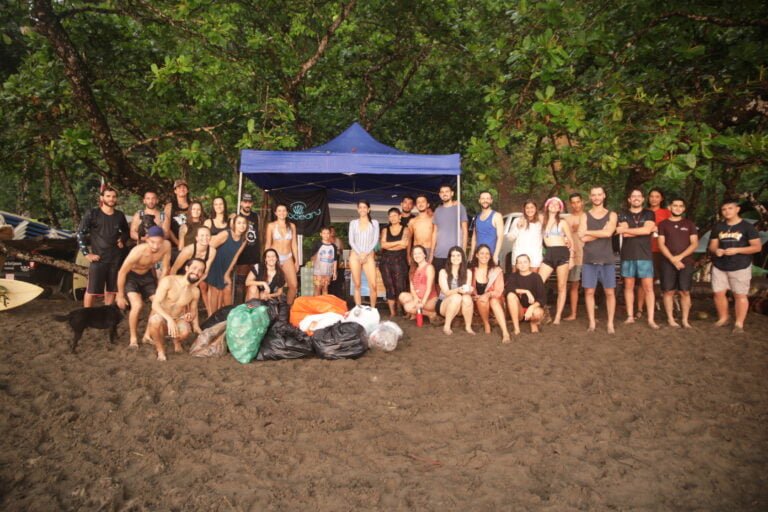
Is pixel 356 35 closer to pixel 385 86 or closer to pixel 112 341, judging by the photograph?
pixel 385 86

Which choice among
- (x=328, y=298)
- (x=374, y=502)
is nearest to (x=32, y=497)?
(x=374, y=502)

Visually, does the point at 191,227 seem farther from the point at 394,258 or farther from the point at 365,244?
the point at 394,258

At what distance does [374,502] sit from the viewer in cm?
270

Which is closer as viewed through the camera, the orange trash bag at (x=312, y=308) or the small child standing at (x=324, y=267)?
the orange trash bag at (x=312, y=308)

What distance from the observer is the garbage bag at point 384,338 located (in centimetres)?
548

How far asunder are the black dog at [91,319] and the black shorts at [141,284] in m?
0.27

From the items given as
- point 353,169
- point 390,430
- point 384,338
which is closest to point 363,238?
point 353,169

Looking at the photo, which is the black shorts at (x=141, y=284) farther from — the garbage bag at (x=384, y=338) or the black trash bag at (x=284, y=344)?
the garbage bag at (x=384, y=338)

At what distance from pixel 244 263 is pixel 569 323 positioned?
14.4ft

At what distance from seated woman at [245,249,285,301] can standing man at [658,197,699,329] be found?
4.77 m

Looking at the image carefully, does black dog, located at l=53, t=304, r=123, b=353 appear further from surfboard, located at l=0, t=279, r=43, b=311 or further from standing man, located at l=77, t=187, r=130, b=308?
surfboard, located at l=0, t=279, r=43, b=311

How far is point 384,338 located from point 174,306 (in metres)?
2.15

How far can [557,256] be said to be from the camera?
259 inches

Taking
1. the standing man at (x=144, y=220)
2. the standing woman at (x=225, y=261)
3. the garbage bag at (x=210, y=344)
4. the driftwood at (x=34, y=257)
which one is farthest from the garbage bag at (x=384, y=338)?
the driftwood at (x=34, y=257)
